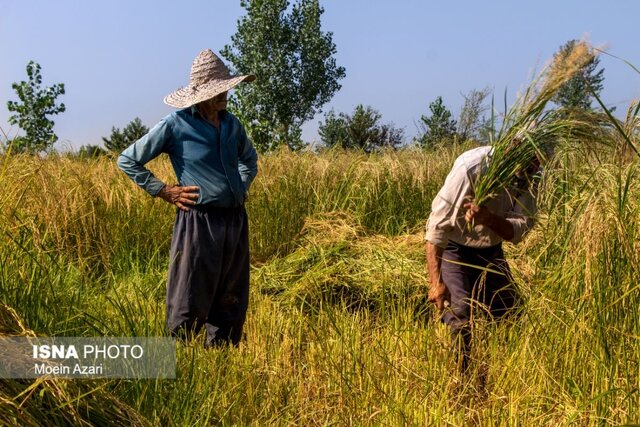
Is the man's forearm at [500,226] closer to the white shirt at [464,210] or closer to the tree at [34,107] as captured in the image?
the white shirt at [464,210]

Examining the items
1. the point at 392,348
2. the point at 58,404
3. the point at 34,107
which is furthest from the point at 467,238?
the point at 34,107

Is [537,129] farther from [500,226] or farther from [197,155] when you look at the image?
[197,155]

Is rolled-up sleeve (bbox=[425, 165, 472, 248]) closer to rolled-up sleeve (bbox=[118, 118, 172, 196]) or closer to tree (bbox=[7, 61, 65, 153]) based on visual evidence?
rolled-up sleeve (bbox=[118, 118, 172, 196])

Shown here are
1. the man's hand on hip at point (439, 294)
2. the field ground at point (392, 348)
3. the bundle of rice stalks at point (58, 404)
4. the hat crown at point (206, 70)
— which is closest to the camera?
the bundle of rice stalks at point (58, 404)

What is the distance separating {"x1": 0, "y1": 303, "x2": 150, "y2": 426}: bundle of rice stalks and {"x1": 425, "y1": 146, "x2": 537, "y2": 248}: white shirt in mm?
1583

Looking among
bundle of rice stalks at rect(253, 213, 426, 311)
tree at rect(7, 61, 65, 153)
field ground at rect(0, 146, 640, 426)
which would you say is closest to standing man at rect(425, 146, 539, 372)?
field ground at rect(0, 146, 640, 426)

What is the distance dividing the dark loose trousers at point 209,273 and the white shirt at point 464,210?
3.64 ft

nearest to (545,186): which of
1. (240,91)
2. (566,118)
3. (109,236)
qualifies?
(566,118)

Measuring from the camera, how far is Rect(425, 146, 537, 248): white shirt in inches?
126

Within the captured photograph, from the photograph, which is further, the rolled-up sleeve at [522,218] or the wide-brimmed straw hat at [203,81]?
the wide-brimmed straw hat at [203,81]

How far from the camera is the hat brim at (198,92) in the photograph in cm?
381

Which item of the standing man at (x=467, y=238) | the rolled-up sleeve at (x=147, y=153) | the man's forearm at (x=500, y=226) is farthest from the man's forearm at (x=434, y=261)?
the rolled-up sleeve at (x=147, y=153)

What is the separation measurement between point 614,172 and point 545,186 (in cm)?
30

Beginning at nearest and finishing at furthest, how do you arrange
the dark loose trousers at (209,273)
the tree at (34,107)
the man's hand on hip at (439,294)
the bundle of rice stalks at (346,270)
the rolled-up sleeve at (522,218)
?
the rolled-up sleeve at (522,218) < the man's hand on hip at (439,294) < the dark loose trousers at (209,273) < the bundle of rice stalks at (346,270) < the tree at (34,107)
